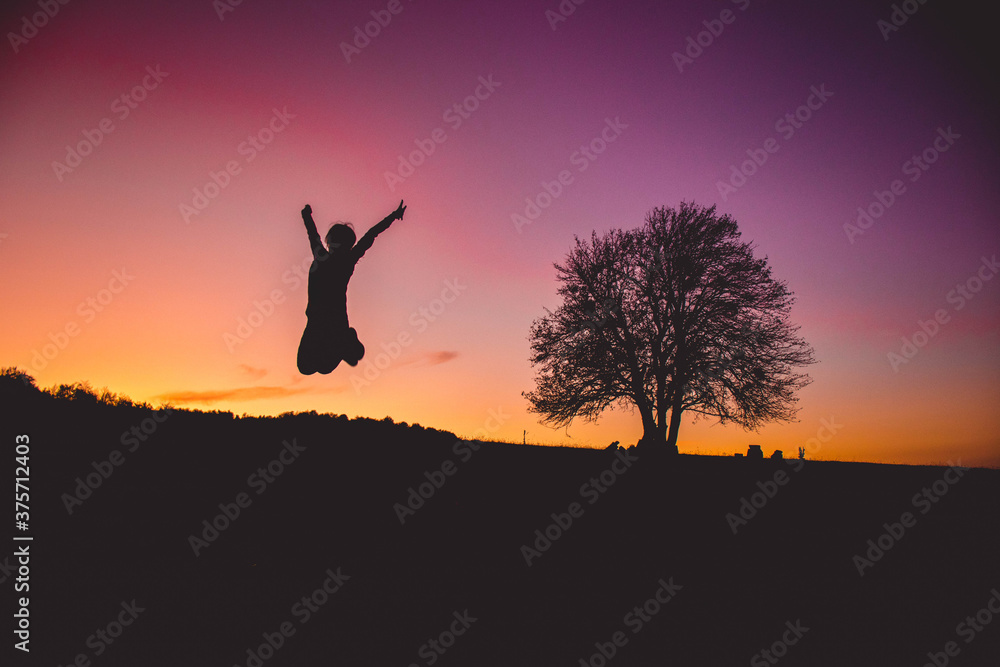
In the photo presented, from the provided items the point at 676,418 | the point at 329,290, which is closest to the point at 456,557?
the point at 329,290

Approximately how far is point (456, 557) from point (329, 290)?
4.22 metres

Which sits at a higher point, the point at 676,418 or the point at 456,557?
the point at 676,418

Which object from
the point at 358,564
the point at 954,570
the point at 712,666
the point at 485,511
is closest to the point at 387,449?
the point at 485,511

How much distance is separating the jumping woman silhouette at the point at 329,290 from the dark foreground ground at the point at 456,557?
282 cm

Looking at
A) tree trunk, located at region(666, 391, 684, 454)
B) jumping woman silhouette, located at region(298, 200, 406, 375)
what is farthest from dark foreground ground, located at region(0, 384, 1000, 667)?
tree trunk, located at region(666, 391, 684, 454)

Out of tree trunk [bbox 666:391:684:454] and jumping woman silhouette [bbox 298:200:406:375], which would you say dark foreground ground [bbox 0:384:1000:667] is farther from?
tree trunk [bbox 666:391:684:454]

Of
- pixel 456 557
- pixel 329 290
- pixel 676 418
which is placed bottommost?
pixel 456 557

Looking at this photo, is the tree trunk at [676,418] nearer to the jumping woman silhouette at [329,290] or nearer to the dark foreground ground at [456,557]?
the dark foreground ground at [456,557]

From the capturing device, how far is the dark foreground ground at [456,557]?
5836 millimetres

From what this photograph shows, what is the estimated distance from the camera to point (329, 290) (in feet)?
21.8

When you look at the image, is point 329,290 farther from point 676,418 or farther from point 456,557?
point 676,418

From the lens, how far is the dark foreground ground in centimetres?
584

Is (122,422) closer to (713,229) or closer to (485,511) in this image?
(485,511)

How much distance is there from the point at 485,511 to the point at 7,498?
21.9ft
